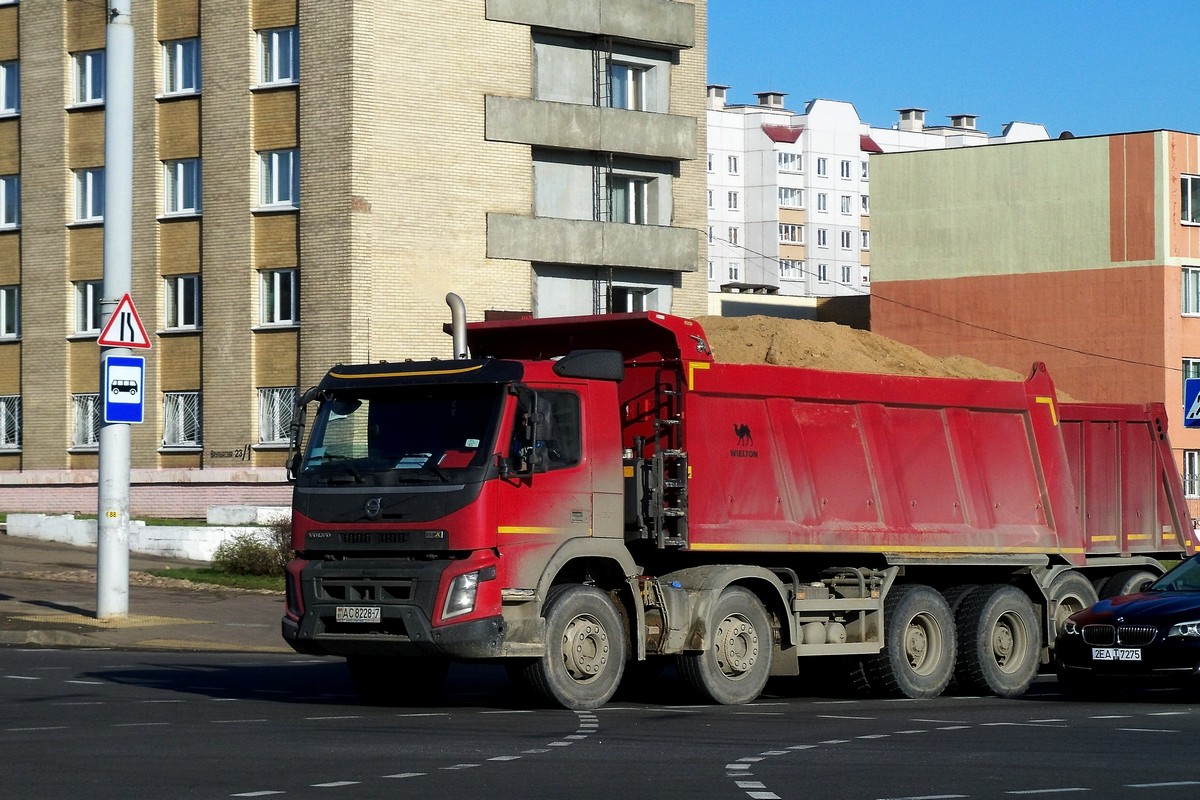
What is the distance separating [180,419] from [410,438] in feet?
110

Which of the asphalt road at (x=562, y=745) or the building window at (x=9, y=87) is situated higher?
the building window at (x=9, y=87)

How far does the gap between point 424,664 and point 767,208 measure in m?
124

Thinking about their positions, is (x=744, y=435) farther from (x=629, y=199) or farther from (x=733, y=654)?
(x=629, y=199)

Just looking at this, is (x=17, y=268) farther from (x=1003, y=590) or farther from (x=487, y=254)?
(x=1003, y=590)

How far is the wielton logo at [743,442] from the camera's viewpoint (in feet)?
53.0

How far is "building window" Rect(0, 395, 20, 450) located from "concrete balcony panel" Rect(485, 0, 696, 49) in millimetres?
15402

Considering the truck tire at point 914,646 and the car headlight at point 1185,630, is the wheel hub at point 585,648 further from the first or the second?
the car headlight at point 1185,630

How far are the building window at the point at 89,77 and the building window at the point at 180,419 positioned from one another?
24.5ft

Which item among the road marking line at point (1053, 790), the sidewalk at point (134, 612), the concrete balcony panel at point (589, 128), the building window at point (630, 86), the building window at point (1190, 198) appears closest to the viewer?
the road marking line at point (1053, 790)

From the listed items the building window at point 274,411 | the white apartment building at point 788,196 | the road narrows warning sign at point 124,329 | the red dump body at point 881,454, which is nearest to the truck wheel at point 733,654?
the red dump body at point 881,454

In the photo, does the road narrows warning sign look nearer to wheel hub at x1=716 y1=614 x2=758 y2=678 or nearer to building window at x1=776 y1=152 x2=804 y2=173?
wheel hub at x1=716 y1=614 x2=758 y2=678

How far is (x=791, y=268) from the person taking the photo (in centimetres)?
14088

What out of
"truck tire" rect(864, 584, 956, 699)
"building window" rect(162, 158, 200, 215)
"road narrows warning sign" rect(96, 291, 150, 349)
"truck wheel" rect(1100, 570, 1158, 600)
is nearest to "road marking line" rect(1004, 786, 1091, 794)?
"truck tire" rect(864, 584, 956, 699)

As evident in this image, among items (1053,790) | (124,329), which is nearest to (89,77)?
(124,329)
